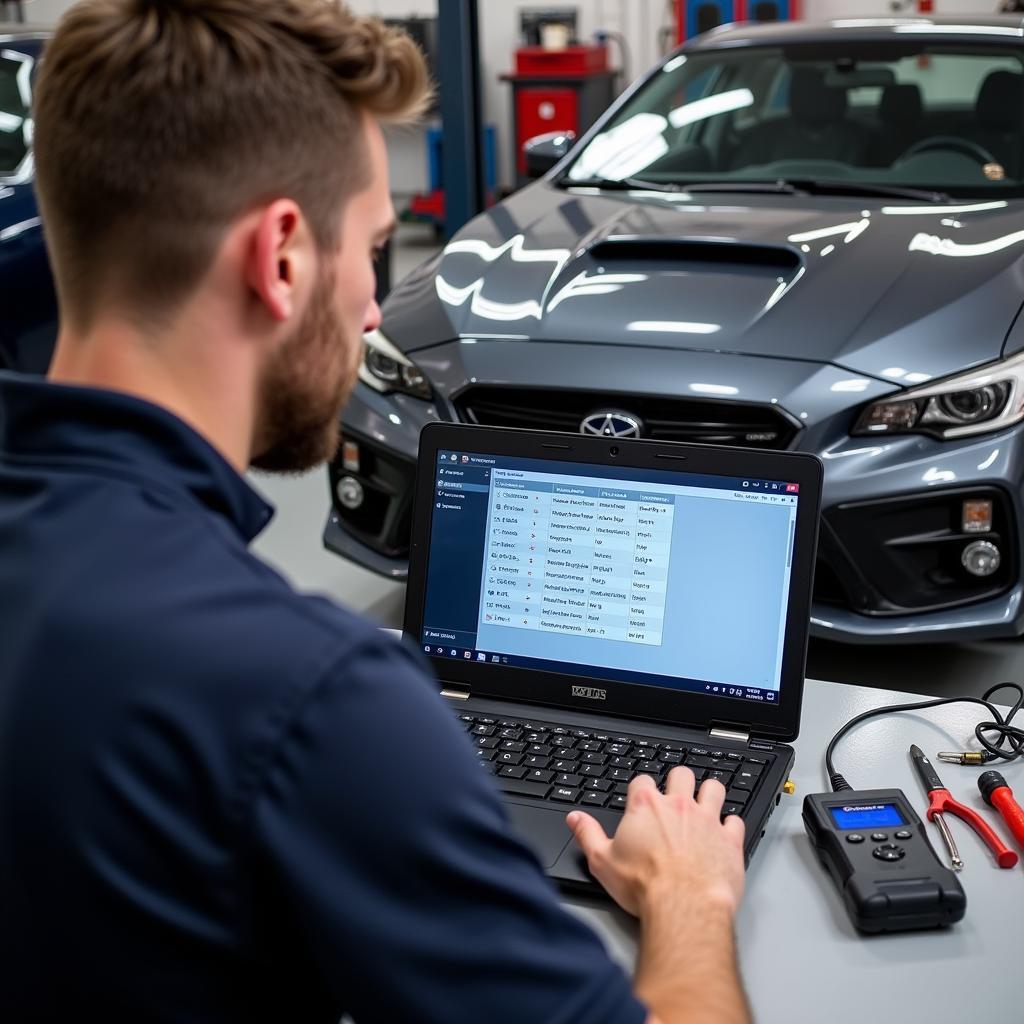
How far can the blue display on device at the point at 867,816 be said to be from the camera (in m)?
1.22

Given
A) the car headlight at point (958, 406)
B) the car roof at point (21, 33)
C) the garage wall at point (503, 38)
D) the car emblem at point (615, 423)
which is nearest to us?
the car headlight at point (958, 406)

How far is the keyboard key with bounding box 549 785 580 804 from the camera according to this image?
127 cm

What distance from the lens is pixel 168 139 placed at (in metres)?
0.86

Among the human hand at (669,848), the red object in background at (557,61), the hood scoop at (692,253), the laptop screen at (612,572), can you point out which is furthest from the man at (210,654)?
the red object in background at (557,61)

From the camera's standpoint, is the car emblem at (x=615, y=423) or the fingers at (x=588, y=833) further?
the car emblem at (x=615, y=423)

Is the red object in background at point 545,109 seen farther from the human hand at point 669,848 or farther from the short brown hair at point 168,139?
the short brown hair at point 168,139

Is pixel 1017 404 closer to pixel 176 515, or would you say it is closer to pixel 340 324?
pixel 340 324

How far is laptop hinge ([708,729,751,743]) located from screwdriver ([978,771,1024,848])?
22cm

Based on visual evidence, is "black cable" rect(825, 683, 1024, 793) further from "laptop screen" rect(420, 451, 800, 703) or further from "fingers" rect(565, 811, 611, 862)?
"fingers" rect(565, 811, 611, 862)

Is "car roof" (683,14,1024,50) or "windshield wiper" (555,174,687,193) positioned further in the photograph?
"car roof" (683,14,1024,50)

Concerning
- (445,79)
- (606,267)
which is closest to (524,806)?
(606,267)

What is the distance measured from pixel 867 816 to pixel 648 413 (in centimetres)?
150

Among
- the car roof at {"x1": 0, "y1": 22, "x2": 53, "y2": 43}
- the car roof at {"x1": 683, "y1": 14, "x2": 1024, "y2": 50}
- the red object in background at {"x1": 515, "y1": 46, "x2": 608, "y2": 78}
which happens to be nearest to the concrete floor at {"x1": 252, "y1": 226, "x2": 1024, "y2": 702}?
the car roof at {"x1": 683, "y1": 14, "x2": 1024, "y2": 50}

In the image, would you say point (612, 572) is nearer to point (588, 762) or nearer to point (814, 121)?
point (588, 762)
